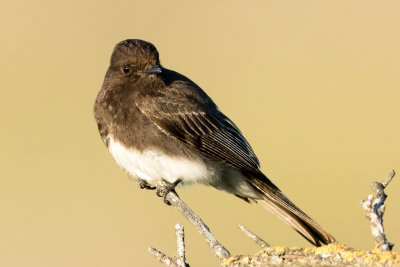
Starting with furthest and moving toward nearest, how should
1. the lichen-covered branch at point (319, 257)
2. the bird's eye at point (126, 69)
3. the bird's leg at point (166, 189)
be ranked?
the bird's eye at point (126, 69), the bird's leg at point (166, 189), the lichen-covered branch at point (319, 257)

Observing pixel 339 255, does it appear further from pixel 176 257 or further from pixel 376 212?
pixel 176 257

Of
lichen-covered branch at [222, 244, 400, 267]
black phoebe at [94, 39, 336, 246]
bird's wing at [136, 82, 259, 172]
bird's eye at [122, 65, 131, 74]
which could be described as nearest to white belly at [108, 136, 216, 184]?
black phoebe at [94, 39, 336, 246]

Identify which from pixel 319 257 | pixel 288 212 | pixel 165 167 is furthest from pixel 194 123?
pixel 319 257

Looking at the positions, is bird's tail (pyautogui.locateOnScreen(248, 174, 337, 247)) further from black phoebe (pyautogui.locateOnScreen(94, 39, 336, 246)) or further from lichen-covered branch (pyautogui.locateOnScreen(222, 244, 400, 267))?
lichen-covered branch (pyautogui.locateOnScreen(222, 244, 400, 267))

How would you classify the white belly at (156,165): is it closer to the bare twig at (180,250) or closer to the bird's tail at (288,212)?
the bird's tail at (288,212)

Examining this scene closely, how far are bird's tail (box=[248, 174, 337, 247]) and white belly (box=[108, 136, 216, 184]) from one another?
693mm

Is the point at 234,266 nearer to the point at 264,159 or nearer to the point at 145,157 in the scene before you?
the point at 145,157

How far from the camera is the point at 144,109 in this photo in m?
7.30

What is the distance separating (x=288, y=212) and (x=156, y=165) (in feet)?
5.16

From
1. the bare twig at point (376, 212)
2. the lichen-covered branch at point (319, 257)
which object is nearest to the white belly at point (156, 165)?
the lichen-covered branch at point (319, 257)

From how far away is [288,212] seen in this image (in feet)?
23.9

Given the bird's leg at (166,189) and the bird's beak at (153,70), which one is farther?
the bird's beak at (153,70)

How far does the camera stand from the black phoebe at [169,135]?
7129mm

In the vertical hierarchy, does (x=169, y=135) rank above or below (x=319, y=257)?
above
